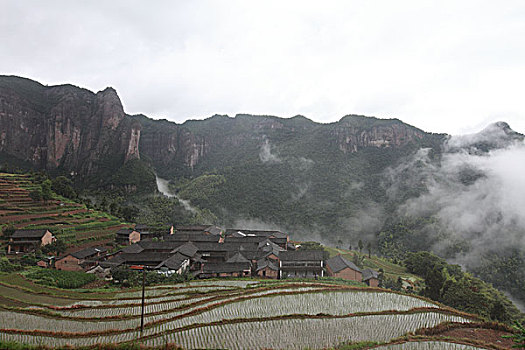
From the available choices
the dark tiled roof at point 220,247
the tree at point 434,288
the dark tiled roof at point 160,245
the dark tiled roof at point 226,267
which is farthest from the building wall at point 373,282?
the dark tiled roof at point 160,245

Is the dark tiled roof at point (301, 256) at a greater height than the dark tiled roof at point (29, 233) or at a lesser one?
lesser

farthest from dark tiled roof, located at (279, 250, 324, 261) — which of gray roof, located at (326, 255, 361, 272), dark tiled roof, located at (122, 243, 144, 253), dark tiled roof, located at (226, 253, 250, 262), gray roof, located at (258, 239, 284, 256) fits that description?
dark tiled roof, located at (122, 243, 144, 253)

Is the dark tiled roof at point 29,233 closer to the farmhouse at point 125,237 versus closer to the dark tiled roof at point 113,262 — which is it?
the farmhouse at point 125,237

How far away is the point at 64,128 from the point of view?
13212cm

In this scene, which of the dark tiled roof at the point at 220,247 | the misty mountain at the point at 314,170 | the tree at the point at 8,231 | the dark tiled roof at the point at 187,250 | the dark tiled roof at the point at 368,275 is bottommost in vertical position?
the dark tiled roof at the point at 368,275

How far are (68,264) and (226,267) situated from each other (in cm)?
2077

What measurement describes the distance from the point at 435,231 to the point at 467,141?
63.8 meters

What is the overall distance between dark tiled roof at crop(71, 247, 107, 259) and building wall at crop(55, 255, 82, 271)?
628 mm

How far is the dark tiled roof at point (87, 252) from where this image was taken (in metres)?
41.6

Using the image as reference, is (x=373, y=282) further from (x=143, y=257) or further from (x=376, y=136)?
(x=376, y=136)

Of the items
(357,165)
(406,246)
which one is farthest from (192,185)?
(406,246)

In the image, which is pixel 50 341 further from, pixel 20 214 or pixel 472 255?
pixel 472 255

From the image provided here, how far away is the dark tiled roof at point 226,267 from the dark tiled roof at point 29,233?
1023 inches

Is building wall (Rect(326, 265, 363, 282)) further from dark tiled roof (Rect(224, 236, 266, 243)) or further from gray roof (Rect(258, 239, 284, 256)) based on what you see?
dark tiled roof (Rect(224, 236, 266, 243))
